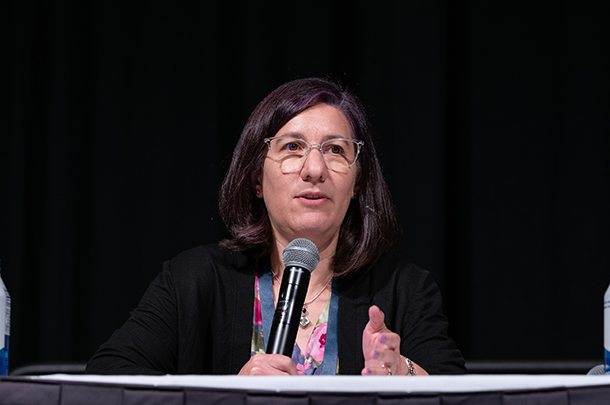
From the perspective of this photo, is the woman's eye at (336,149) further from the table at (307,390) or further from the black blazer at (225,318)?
the table at (307,390)

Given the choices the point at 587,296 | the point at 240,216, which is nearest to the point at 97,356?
the point at 240,216

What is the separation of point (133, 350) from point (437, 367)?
722mm

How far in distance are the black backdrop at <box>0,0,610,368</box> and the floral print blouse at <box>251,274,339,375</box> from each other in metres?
0.96

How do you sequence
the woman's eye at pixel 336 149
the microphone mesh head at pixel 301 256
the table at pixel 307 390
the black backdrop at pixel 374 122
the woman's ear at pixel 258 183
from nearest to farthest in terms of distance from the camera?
1. the table at pixel 307 390
2. the microphone mesh head at pixel 301 256
3. the woman's eye at pixel 336 149
4. the woman's ear at pixel 258 183
5. the black backdrop at pixel 374 122

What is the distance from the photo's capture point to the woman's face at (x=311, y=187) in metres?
1.42

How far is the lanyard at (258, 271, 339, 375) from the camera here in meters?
1.39

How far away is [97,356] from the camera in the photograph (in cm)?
129

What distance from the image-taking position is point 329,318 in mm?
1466

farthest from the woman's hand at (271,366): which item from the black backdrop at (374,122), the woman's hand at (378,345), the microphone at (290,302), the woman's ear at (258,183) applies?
the black backdrop at (374,122)

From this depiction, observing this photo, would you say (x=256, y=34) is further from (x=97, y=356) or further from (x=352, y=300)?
(x=97, y=356)

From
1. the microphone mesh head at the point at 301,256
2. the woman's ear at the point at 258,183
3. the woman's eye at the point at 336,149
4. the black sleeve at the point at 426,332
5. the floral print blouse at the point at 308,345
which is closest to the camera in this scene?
the microphone mesh head at the point at 301,256

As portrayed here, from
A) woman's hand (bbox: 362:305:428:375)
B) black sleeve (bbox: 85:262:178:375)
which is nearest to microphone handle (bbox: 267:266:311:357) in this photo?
woman's hand (bbox: 362:305:428:375)

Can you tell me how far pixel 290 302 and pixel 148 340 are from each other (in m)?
0.62

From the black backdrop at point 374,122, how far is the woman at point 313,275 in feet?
2.67
